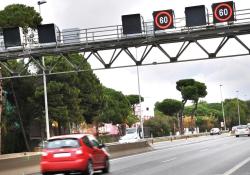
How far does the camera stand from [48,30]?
1463 inches

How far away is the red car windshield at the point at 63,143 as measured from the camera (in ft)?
65.6

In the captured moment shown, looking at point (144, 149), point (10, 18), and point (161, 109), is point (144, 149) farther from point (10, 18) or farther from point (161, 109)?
point (161, 109)

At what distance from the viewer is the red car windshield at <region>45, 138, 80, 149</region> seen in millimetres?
20000

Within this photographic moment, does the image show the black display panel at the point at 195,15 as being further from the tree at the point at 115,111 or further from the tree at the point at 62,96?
the tree at the point at 115,111

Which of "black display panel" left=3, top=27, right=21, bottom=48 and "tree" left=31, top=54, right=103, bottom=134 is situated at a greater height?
"black display panel" left=3, top=27, right=21, bottom=48

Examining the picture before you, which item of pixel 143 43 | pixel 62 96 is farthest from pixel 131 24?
pixel 62 96

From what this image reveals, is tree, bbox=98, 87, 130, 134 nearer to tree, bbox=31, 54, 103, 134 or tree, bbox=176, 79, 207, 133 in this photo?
tree, bbox=176, 79, 207, 133

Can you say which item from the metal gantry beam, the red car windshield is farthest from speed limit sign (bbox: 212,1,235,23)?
the red car windshield

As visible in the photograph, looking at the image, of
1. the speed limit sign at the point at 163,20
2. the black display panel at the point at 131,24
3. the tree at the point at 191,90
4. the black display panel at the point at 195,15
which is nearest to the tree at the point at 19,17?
the black display panel at the point at 131,24

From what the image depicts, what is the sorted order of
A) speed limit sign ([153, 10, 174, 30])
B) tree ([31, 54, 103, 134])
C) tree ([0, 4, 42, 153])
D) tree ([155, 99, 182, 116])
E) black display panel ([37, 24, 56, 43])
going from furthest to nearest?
tree ([155, 99, 182, 116]) < tree ([31, 54, 103, 134]) < tree ([0, 4, 42, 153]) < black display panel ([37, 24, 56, 43]) < speed limit sign ([153, 10, 174, 30])

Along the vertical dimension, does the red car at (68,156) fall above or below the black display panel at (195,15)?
below

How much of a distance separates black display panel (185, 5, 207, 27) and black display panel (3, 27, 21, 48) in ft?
36.7

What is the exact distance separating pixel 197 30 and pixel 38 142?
36948 millimetres

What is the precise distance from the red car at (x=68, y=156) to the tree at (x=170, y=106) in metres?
99.4
